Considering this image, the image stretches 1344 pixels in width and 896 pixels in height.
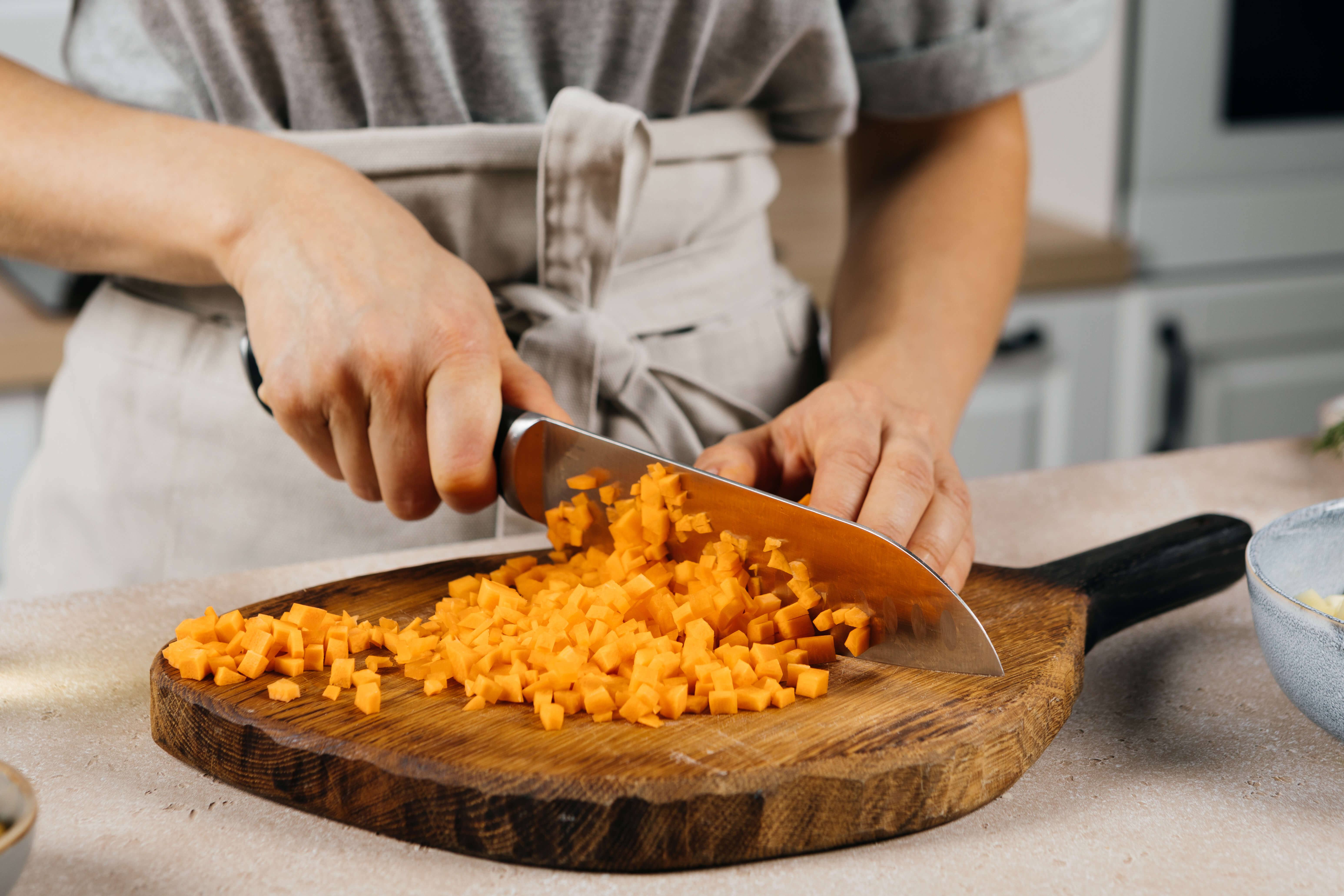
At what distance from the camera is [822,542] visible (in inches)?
25.4

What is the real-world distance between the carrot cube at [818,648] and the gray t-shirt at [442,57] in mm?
498

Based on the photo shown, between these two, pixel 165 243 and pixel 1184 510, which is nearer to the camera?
pixel 165 243

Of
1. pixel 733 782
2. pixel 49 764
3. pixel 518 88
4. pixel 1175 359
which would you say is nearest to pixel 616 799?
pixel 733 782

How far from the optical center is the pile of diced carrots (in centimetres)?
58

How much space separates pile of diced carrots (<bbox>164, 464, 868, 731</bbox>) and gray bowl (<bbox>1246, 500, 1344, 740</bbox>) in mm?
209

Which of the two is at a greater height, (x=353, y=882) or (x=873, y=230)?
(x=873, y=230)

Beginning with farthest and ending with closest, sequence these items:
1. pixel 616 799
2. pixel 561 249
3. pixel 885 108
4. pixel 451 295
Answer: pixel 885 108, pixel 561 249, pixel 451 295, pixel 616 799

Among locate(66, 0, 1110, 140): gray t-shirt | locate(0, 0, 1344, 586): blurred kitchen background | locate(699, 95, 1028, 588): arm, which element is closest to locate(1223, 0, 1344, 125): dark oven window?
locate(0, 0, 1344, 586): blurred kitchen background

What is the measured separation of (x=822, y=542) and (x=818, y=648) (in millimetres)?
60

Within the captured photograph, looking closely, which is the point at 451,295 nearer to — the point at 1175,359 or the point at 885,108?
the point at 885,108

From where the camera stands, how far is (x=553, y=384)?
2.89ft

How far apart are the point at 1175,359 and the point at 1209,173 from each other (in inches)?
14.0

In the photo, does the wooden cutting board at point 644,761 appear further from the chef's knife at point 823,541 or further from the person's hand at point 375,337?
the person's hand at point 375,337

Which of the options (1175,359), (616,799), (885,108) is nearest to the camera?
(616,799)
